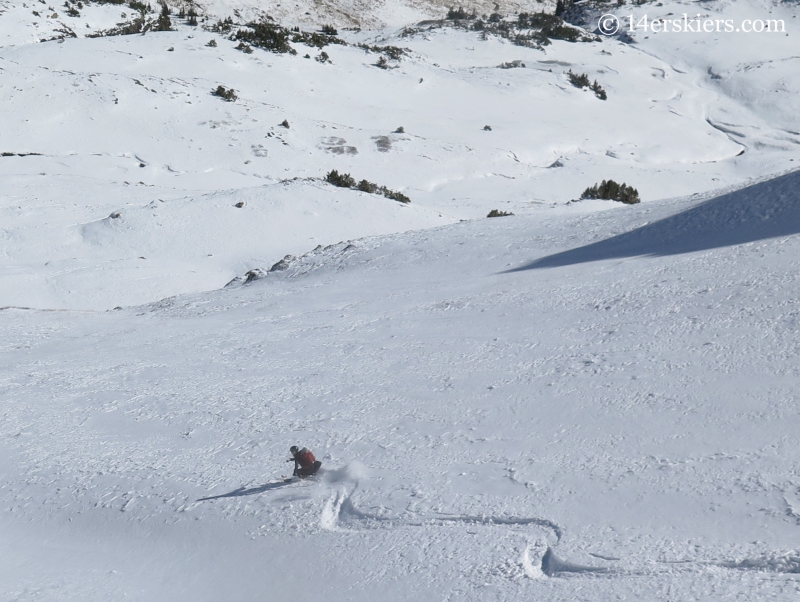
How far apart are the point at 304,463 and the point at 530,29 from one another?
2634 centimetres

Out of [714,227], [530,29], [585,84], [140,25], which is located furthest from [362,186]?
[530,29]

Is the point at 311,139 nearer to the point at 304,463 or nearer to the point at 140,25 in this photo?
the point at 140,25

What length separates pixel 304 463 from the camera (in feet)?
14.9

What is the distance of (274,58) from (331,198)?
30.0 feet

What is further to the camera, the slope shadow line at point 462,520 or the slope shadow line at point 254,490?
the slope shadow line at point 254,490

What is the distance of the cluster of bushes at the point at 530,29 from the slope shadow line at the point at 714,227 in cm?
1900

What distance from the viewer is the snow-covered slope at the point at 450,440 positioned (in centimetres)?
369

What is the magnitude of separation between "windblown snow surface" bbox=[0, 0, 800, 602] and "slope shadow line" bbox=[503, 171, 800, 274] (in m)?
0.04

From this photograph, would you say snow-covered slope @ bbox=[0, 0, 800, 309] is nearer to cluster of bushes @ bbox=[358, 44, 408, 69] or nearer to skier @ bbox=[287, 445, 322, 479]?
cluster of bushes @ bbox=[358, 44, 408, 69]

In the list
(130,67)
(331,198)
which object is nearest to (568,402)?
(331,198)

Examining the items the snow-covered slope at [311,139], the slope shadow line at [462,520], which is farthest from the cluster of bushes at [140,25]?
the slope shadow line at [462,520]

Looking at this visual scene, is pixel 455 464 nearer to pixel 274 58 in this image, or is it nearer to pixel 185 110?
pixel 185 110

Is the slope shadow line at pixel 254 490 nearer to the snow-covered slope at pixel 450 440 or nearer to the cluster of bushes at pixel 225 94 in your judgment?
the snow-covered slope at pixel 450 440

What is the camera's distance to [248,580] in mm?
3924
